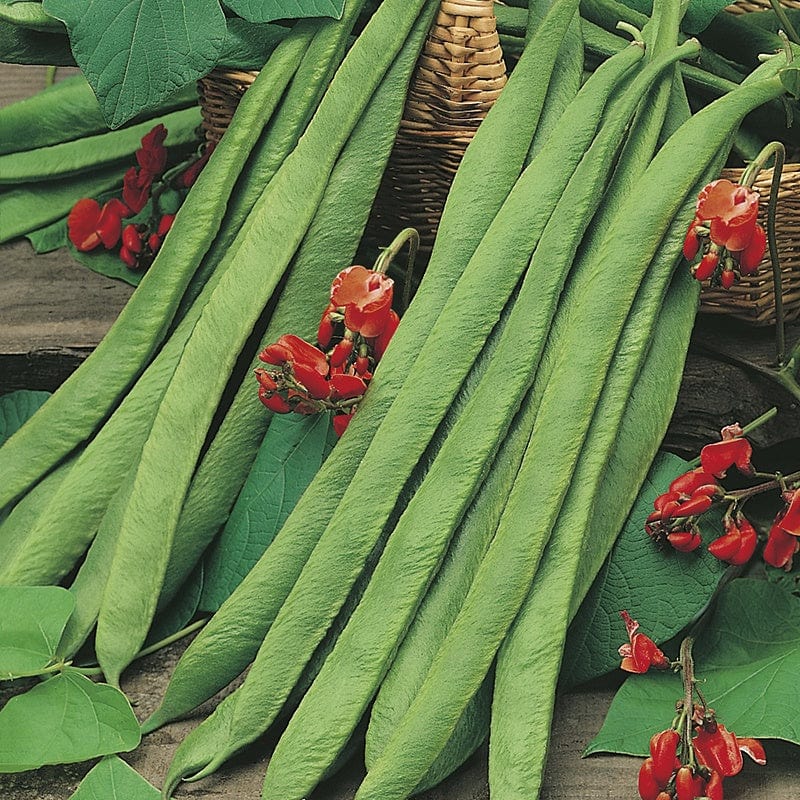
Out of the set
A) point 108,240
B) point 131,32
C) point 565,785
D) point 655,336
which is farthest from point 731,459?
point 108,240

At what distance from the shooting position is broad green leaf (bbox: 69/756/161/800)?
23.2 inches

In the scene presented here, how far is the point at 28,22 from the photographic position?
0.78m

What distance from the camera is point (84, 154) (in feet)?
3.37

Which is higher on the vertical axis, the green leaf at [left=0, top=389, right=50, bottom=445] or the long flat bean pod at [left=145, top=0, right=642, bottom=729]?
the long flat bean pod at [left=145, top=0, right=642, bottom=729]

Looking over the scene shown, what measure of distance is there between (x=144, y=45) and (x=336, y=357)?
10.3 inches

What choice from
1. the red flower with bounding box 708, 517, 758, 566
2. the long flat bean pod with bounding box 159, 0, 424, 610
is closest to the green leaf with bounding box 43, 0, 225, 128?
the long flat bean pod with bounding box 159, 0, 424, 610

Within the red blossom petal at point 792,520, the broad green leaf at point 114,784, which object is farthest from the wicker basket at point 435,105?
the broad green leaf at point 114,784

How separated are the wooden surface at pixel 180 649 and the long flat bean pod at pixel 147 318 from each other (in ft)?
0.49

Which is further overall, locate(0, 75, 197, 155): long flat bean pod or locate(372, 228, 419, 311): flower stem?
locate(0, 75, 197, 155): long flat bean pod

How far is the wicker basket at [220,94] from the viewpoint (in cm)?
78

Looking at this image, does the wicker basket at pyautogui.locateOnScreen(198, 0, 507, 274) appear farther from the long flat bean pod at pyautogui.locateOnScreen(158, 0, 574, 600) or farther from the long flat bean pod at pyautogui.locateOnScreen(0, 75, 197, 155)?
the long flat bean pod at pyautogui.locateOnScreen(0, 75, 197, 155)

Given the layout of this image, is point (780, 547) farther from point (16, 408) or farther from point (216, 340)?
point (16, 408)

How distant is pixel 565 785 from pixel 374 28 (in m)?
0.47

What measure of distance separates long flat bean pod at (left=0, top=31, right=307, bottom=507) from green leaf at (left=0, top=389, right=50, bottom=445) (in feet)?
0.45
